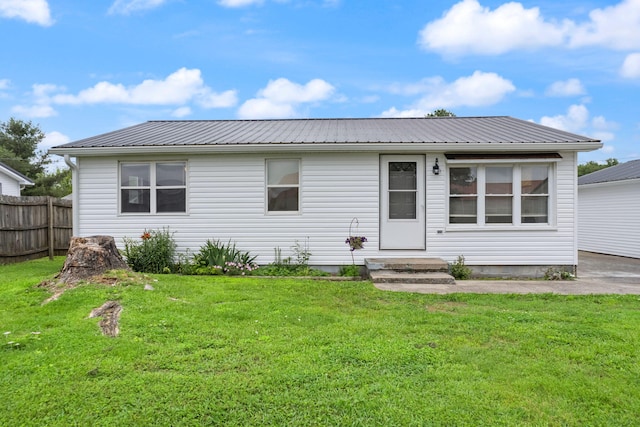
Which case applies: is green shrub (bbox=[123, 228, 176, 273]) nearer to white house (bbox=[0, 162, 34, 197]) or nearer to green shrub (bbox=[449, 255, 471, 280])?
green shrub (bbox=[449, 255, 471, 280])

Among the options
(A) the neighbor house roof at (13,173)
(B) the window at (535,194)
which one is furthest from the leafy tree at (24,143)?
(B) the window at (535,194)

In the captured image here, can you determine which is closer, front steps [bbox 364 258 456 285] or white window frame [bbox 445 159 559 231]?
front steps [bbox 364 258 456 285]

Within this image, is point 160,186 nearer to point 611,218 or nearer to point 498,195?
point 498,195

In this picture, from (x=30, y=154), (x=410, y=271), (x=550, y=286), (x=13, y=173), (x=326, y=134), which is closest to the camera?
(x=550, y=286)

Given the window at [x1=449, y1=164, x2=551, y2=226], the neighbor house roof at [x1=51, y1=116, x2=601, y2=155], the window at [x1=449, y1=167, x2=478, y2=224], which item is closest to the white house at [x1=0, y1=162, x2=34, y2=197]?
the neighbor house roof at [x1=51, y1=116, x2=601, y2=155]

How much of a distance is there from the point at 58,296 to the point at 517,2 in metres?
13.0

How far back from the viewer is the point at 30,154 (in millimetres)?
30766

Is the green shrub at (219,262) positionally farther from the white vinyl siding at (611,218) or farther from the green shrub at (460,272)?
the white vinyl siding at (611,218)

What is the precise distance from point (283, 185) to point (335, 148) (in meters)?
1.45

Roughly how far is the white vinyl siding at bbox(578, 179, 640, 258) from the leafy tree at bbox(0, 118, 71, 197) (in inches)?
1361

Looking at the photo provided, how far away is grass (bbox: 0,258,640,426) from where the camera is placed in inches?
94.5

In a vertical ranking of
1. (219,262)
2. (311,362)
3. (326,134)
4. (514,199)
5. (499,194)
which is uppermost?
(326,134)

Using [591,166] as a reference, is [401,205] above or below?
Answer: below

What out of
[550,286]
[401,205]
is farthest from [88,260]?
[550,286]
